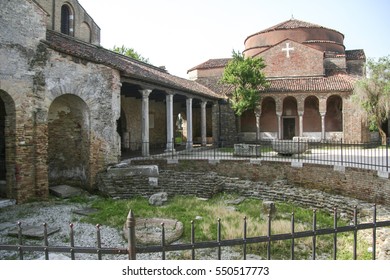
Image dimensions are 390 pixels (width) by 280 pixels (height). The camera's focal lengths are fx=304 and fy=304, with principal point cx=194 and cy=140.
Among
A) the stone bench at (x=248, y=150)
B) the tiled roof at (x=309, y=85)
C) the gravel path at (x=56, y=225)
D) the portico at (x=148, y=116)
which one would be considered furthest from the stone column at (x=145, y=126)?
the tiled roof at (x=309, y=85)

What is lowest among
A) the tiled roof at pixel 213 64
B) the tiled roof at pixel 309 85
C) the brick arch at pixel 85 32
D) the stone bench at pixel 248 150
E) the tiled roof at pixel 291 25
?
the stone bench at pixel 248 150

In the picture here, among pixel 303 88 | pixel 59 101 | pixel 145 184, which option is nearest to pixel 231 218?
pixel 145 184

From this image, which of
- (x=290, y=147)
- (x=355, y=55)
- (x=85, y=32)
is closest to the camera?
(x=290, y=147)

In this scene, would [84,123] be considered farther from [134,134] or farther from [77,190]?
[134,134]

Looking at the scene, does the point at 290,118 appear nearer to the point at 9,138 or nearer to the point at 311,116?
the point at 311,116

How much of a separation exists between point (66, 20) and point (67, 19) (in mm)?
97

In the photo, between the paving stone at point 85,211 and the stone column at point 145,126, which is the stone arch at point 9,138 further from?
the stone column at point 145,126

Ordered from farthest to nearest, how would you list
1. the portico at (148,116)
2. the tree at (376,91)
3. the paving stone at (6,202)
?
1. the tree at (376,91)
2. the portico at (148,116)
3. the paving stone at (6,202)

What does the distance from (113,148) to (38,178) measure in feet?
9.86

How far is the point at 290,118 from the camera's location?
2712 centimetres

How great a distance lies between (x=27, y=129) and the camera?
32.4 feet

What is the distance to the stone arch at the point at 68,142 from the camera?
1184 cm

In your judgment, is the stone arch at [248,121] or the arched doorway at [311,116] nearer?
the arched doorway at [311,116]
